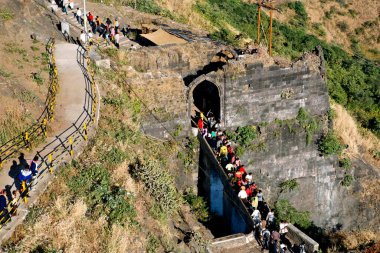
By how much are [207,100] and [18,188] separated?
12.9 meters

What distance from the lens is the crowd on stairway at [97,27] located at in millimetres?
31214

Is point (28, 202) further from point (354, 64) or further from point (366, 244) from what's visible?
point (354, 64)

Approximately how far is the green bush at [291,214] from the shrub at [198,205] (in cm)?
404

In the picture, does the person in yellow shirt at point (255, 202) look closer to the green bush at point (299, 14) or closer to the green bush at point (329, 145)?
the green bush at point (329, 145)

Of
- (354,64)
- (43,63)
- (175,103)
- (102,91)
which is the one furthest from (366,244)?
(354,64)

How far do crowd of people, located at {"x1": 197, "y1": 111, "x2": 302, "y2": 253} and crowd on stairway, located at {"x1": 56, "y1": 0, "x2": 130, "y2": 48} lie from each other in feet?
24.4

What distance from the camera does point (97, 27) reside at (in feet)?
109

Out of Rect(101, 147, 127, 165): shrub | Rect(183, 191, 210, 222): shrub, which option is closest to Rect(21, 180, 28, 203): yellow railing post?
Rect(101, 147, 127, 165): shrub

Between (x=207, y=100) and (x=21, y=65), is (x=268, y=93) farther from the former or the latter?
(x=21, y=65)

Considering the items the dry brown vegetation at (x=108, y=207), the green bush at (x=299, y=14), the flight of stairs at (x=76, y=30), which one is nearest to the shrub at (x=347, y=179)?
the dry brown vegetation at (x=108, y=207)

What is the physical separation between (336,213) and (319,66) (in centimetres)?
747

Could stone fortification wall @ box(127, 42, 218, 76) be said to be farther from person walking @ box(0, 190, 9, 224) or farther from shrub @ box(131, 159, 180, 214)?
person walking @ box(0, 190, 9, 224)

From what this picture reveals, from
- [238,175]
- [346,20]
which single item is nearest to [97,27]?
[238,175]

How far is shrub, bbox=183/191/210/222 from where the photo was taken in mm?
24844
